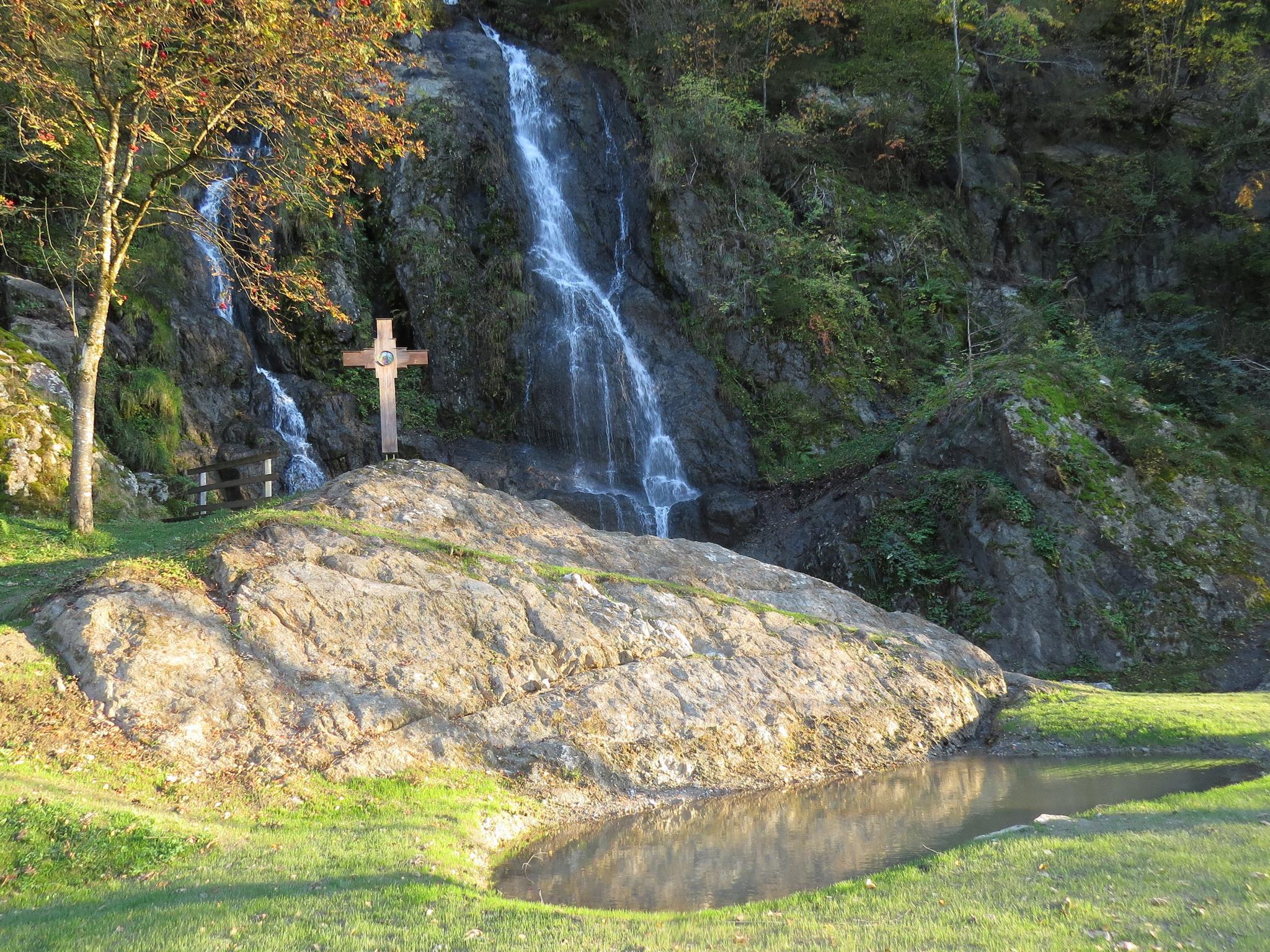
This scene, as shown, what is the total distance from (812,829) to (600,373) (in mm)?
18694

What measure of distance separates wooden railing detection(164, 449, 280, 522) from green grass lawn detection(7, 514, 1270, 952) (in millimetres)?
7182

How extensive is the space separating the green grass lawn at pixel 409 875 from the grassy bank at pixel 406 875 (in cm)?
2

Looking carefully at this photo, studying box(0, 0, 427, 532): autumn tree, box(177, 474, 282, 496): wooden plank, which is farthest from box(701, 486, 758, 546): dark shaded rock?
box(0, 0, 427, 532): autumn tree

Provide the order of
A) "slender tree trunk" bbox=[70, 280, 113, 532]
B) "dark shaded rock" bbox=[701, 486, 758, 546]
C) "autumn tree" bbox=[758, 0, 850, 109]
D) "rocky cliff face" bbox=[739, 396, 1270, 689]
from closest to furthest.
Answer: "slender tree trunk" bbox=[70, 280, 113, 532], "rocky cliff face" bbox=[739, 396, 1270, 689], "dark shaded rock" bbox=[701, 486, 758, 546], "autumn tree" bbox=[758, 0, 850, 109]

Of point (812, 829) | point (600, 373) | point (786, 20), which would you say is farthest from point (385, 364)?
point (786, 20)

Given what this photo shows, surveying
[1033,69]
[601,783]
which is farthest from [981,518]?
[1033,69]

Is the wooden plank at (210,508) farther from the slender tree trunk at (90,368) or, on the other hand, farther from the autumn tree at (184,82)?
the autumn tree at (184,82)

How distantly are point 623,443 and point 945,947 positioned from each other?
823 inches

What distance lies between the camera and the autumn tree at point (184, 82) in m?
12.7

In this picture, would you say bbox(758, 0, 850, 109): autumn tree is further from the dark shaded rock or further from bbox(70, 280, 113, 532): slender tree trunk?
bbox(70, 280, 113, 532): slender tree trunk

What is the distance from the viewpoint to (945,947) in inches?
197

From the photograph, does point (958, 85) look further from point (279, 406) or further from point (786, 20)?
point (279, 406)

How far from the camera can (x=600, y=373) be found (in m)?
26.2

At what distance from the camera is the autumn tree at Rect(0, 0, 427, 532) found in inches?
499
